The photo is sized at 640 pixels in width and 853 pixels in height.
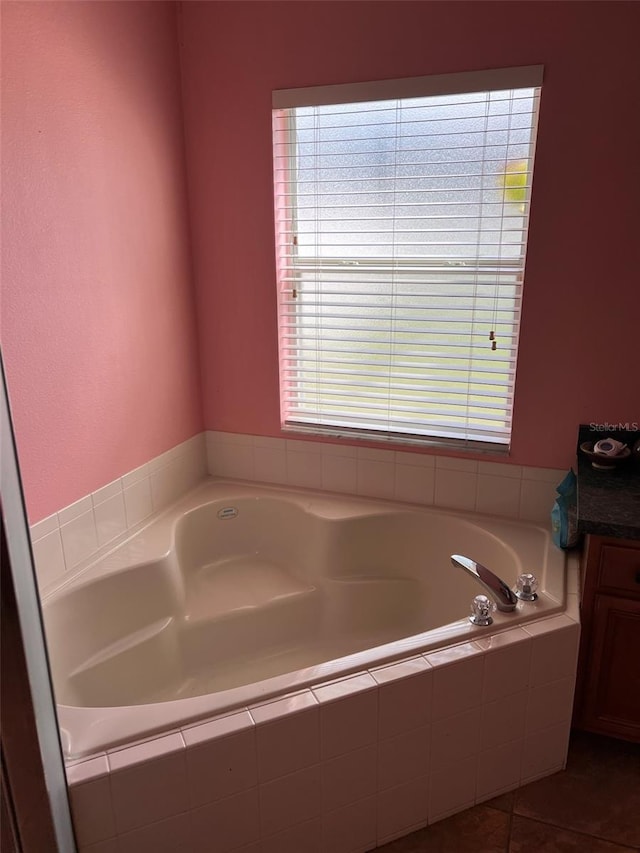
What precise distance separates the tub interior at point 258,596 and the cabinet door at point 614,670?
0.28 metres

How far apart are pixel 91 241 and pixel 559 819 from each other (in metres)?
2.22

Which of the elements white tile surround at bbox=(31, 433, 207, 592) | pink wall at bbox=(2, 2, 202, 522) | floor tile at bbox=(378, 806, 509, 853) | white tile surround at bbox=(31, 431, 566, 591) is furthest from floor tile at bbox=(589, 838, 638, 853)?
pink wall at bbox=(2, 2, 202, 522)

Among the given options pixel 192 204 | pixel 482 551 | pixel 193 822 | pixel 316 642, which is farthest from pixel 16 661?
pixel 192 204

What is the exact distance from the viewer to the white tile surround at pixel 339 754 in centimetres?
149

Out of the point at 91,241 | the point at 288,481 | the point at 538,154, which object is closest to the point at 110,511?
the point at 288,481

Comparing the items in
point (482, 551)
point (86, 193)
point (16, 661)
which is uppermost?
point (86, 193)

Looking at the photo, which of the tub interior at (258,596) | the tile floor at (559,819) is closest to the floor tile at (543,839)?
the tile floor at (559,819)

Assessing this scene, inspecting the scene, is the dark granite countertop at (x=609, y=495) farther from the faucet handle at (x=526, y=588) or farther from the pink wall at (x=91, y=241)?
the pink wall at (x=91, y=241)

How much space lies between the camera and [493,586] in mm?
1853

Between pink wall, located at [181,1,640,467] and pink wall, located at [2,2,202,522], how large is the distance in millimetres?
157

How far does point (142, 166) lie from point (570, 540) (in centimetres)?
197

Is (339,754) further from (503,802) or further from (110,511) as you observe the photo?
(110,511)

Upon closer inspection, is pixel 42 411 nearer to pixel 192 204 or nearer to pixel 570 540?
pixel 192 204

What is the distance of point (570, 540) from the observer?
2164 mm
